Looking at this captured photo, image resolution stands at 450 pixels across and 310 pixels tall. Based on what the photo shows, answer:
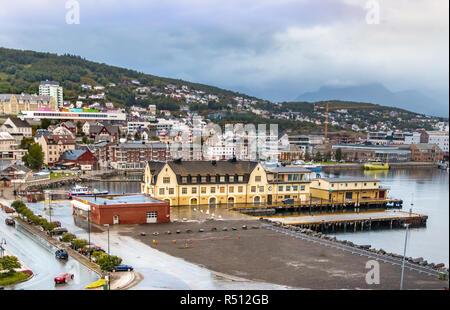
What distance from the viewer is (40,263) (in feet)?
56.5

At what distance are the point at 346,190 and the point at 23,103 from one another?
76.9 metres

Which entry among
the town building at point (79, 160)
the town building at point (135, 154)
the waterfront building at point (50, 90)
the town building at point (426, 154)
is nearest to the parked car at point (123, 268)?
the town building at point (79, 160)

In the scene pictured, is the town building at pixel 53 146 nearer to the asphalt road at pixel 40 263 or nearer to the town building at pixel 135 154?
the town building at pixel 135 154

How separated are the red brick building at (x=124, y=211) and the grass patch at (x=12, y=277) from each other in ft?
27.8

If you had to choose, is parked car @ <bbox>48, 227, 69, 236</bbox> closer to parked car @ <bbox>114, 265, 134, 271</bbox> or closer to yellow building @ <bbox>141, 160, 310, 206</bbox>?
parked car @ <bbox>114, 265, 134, 271</bbox>

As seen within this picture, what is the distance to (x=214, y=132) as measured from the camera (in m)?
85.1

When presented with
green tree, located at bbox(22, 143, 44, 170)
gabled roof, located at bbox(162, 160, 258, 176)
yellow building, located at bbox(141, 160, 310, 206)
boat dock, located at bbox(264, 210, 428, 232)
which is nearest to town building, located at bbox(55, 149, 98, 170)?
green tree, located at bbox(22, 143, 44, 170)

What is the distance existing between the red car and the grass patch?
132cm

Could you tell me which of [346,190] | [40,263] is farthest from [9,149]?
[40,263]

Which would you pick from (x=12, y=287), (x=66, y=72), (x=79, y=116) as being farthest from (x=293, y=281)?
(x=66, y=72)

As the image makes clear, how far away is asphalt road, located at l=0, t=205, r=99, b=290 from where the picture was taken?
47.8 feet

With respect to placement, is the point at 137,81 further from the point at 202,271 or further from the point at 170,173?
the point at 202,271

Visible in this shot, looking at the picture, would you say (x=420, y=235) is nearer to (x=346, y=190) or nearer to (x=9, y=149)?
(x=346, y=190)

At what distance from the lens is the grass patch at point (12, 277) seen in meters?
14.8
